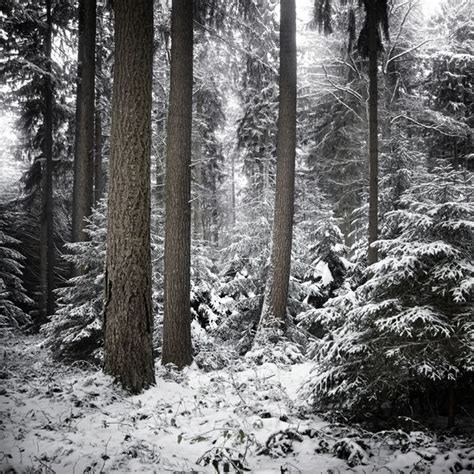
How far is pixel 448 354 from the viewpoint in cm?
402

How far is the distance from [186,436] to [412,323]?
3.14 meters

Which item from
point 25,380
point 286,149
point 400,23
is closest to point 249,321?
point 286,149

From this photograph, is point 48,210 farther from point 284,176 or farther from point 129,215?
point 129,215

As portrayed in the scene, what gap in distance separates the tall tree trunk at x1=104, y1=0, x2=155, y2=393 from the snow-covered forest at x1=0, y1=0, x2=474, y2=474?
24 mm

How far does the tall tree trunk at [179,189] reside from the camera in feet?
23.5

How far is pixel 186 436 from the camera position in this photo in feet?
13.2

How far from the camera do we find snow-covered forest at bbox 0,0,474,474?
3.86m

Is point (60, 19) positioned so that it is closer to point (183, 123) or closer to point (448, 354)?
point (183, 123)

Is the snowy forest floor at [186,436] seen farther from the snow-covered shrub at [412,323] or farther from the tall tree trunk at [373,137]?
the tall tree trunk at [373,137]

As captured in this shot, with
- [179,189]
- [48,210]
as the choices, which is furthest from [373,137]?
[48,210]

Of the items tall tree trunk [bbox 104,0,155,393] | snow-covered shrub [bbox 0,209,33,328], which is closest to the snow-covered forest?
tall tree trunk [bbox 104,0,155,393]

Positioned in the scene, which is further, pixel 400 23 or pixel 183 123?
pixel 400 23

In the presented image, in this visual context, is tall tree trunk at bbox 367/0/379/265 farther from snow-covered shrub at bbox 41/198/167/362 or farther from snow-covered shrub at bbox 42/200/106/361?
snow-covered shrub at bbox 42/200/106/361

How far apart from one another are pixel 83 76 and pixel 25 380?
373 inches
